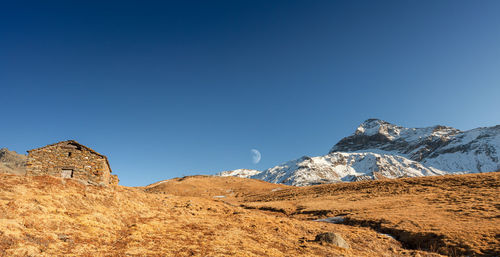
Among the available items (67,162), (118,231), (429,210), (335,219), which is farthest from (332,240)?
(67,162)

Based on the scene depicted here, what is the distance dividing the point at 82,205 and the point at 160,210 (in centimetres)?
620

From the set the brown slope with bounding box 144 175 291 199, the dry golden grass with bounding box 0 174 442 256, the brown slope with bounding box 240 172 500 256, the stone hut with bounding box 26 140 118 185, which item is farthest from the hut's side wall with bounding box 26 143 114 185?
the brown slope with bounding box 144 175 291 199

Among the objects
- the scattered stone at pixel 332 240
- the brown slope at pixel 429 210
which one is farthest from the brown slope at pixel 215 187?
the scattered stone at pixel 332 240

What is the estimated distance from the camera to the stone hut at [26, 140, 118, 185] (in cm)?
2395

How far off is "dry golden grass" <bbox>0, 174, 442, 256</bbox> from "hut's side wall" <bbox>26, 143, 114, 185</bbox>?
8.02 meters

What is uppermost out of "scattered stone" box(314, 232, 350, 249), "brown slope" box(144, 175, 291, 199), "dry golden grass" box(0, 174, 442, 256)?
"brown slope" box(144, 175, 291, 199)

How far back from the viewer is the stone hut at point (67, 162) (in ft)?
78.6

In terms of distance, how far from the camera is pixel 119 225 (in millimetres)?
13422

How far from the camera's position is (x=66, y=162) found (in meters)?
24.7

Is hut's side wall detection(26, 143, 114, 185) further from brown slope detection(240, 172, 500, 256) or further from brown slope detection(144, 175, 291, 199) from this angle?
brown slope detection(144, 175, 291, 199)

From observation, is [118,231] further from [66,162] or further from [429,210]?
[429,210]

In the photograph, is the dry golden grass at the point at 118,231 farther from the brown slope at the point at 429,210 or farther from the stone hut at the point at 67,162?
the stone hut at the point at 67,162

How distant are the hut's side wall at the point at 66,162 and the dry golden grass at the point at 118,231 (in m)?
8.02

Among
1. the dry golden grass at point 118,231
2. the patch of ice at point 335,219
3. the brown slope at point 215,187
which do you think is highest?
the brown slope at point 215,187
